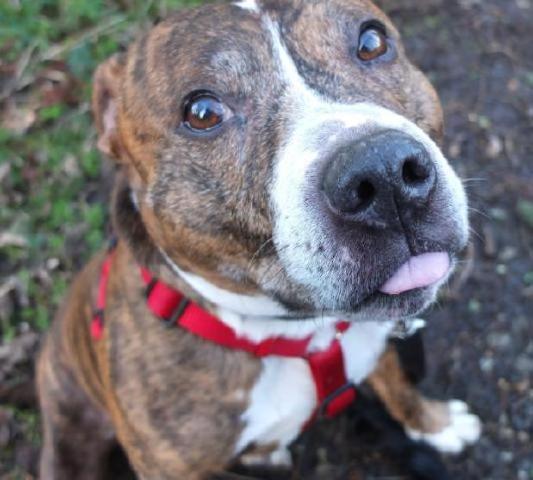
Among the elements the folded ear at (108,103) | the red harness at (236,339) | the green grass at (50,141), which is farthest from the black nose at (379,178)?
the green grass at (50,141)

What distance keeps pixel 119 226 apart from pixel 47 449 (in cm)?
141

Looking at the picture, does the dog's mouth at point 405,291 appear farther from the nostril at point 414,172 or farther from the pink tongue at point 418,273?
the nostril at point 414,172

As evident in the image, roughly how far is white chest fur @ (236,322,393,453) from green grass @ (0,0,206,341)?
200 centimetres

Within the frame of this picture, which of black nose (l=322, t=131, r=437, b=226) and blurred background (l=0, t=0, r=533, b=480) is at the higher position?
black nose (l=322, t=131, r=437, b=226)

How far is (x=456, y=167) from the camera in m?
4.27

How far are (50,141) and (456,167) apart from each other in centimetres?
255

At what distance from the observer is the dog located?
77.5 inches

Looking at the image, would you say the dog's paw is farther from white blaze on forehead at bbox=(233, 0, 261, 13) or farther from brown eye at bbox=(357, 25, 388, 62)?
white blaze on forehead at bbox=(233, 0, 261, 13)

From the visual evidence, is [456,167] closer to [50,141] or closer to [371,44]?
[371,44]

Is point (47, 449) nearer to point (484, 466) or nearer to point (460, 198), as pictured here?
point (484, 466)

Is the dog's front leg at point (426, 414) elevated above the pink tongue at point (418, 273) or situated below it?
below

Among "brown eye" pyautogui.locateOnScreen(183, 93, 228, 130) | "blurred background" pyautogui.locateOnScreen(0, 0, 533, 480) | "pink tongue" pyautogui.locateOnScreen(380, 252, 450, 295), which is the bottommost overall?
"blurred background" pyautogui.locateOnScreen(0, 0, 533, 480)

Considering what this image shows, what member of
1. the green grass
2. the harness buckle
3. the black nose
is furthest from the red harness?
the green grass

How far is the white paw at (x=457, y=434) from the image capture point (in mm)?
3504
